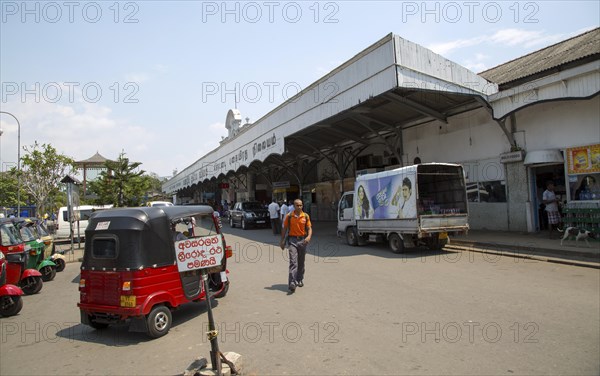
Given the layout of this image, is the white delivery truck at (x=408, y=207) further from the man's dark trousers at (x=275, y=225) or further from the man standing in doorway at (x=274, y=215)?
the man's dark trousers at (x=275, y=225)

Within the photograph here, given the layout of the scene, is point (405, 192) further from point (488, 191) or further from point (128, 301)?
point (128, 301)

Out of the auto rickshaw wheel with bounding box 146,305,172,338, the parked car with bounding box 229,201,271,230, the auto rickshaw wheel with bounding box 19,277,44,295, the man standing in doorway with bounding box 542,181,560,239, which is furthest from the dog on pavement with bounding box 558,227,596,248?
the parked car with bounding box 229,201,271,230

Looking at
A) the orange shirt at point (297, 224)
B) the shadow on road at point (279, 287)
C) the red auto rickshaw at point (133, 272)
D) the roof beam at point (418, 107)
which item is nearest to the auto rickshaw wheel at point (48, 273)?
the red auto rickshaw at point (133, 272)

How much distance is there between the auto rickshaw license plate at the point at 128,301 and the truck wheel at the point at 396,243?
29.3ft

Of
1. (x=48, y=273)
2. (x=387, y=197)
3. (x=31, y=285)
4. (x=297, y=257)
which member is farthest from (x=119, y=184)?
(x=297, y=257)

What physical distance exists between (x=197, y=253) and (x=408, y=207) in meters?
9.14

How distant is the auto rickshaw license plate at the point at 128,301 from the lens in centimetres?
571

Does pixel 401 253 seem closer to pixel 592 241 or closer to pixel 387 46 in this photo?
pixel 592 241

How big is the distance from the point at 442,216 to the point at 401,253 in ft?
5.48

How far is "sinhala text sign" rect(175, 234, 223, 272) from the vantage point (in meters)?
4.48

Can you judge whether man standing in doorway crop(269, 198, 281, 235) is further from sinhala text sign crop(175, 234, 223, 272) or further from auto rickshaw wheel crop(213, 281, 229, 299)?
sinhala text sign crop(175, 234, 223, 272)

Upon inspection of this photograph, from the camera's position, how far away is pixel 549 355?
451 centimetres

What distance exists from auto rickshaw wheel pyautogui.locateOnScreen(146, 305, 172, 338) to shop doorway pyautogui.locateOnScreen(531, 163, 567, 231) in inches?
538

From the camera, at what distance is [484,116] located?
1648 centimetres
